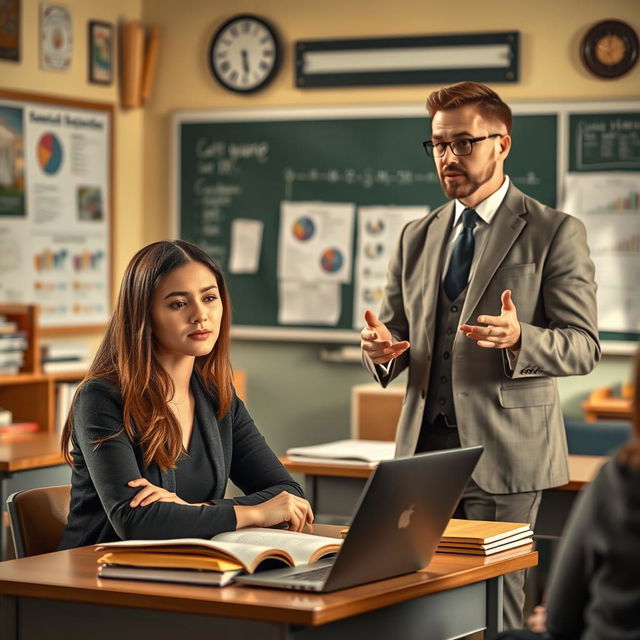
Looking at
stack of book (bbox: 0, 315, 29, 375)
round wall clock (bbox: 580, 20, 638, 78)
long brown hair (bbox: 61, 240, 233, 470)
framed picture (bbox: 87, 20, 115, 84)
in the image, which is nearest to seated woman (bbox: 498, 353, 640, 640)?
long brown hair (bbox: 61, 240, 233, 470)

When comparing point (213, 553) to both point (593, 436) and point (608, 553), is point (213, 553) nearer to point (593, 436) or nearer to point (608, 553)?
point (608, 553)

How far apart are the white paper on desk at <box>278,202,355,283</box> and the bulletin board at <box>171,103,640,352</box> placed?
39mm

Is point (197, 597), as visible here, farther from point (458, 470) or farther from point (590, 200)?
point (590, 200)

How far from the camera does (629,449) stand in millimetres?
1337

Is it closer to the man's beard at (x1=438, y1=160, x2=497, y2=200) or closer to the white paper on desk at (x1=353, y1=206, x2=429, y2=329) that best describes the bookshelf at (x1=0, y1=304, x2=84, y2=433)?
the white paper on desk at (x1=353, y1=206, x2=429, y2=329)

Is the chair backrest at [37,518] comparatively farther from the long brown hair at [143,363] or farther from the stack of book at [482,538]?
the stack of book at [482,538]

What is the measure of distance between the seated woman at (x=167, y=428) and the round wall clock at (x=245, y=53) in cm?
337

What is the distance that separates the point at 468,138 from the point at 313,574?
137cm

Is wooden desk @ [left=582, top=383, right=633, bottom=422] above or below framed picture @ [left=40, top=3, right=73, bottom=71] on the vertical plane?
below

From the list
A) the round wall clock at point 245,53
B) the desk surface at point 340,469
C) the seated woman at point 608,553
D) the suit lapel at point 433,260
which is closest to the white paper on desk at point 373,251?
the round wall clock at point 245,53

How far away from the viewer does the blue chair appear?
4320 mm

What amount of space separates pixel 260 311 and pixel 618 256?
173 cm

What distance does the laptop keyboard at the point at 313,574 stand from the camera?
6.09 feet

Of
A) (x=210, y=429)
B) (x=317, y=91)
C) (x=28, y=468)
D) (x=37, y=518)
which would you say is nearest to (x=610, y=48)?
(x=317, y=91)
